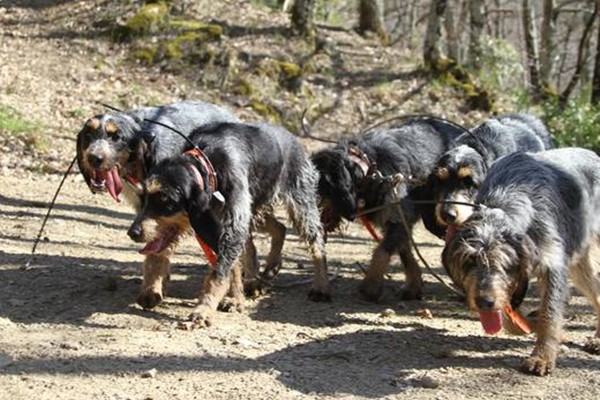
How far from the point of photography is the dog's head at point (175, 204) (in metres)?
6.03

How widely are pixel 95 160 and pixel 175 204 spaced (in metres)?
0.93

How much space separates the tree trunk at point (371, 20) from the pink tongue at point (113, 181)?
43.3 feet

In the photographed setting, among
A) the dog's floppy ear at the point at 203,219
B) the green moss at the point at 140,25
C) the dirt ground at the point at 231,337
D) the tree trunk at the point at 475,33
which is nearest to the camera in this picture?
the dirt ground at the point at 231,337

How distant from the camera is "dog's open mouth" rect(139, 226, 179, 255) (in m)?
6.30

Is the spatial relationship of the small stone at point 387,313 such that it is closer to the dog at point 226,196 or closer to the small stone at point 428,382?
the dog at point 226,196

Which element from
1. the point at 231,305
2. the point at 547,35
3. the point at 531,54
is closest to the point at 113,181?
the point at 231,305

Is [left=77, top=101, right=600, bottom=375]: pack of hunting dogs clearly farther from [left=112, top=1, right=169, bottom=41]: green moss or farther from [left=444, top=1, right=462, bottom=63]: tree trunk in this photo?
[left=444, top=1, right=462, bottom=63]: tree trunk

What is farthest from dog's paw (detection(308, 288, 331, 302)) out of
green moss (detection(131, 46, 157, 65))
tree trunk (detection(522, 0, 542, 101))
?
tree trunk (detection(522, 0, 542, 101))

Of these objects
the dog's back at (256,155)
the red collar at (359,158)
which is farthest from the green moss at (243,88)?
the dog's back at (256,155)

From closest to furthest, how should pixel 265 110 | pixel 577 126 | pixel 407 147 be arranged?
pixel 407 147
pixel 577 126
pixel 265 110

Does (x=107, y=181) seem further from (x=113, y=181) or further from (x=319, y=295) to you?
(x=319, y=295)

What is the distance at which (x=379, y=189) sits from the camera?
7.68m

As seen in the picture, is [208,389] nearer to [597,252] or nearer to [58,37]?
[597,252]

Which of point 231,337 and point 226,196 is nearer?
point 231,337
